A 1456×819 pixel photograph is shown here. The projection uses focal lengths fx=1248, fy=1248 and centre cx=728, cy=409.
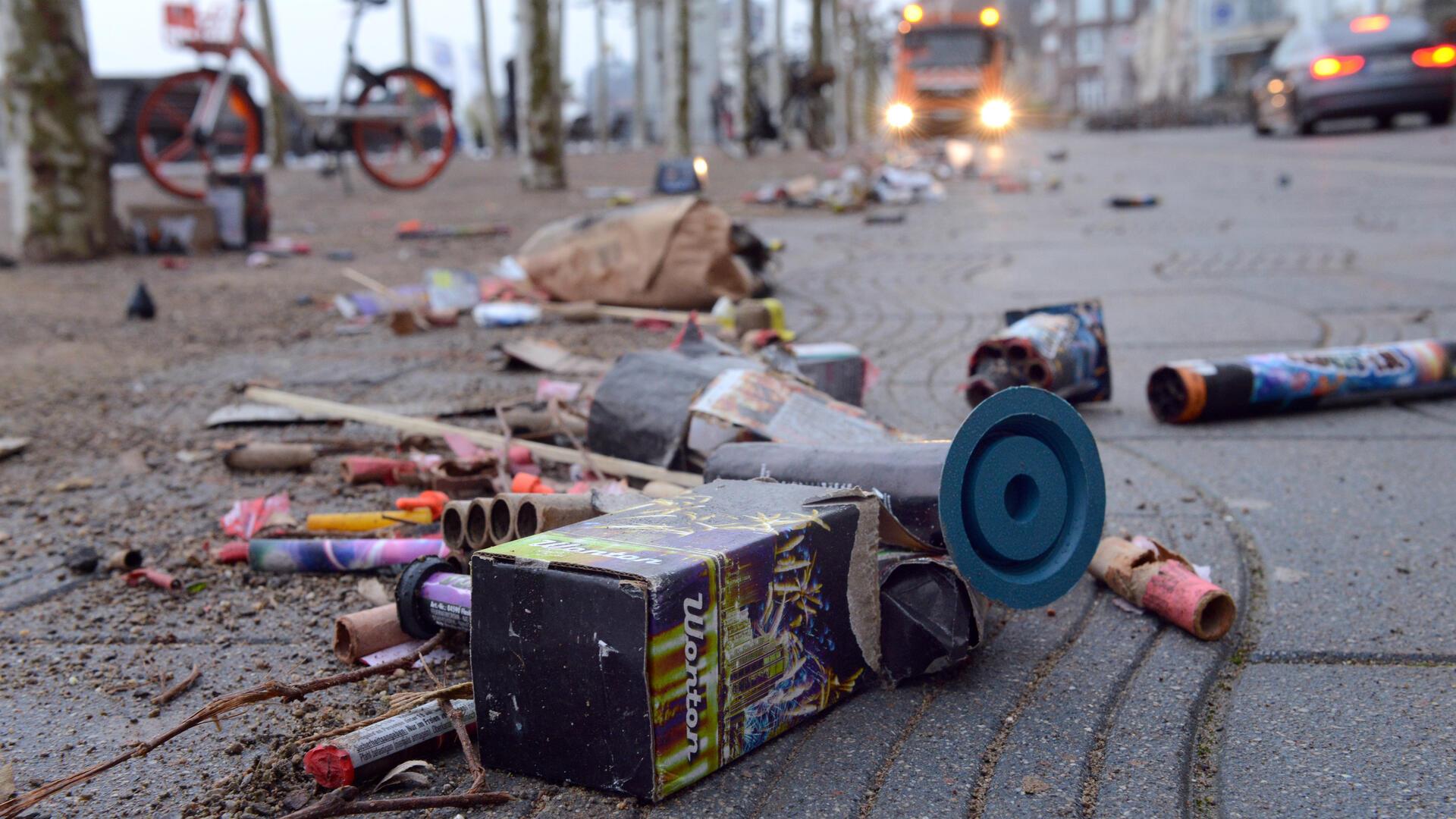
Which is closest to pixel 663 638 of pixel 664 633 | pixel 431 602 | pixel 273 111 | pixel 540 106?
pixel 664 633

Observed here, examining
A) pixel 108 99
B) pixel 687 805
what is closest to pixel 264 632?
pixel 687 805

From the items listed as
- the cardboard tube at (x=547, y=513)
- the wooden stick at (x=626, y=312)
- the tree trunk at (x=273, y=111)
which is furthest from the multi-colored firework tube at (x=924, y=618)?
the tree trunk at (x=273, y=111)

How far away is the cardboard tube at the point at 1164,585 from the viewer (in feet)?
6.14

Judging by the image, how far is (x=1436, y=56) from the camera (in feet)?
47.7

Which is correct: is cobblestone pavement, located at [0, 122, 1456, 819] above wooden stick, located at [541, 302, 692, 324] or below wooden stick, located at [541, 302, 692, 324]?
below

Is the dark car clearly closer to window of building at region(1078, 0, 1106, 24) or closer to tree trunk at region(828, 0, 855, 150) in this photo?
tree trunk at region(828, 0, 855, 150)

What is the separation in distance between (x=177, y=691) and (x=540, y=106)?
40.3 ft

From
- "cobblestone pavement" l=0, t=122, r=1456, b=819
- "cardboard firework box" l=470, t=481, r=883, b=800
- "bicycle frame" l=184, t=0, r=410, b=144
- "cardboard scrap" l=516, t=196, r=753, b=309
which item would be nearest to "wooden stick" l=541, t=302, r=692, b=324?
"cardboard scrap" l=516, t=196, r=753, b=309

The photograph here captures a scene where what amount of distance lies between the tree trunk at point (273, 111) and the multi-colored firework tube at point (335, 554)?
1770 centimetres

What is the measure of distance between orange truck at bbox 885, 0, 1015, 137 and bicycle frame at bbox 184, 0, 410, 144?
44.5 ft

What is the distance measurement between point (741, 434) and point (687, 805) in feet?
3.57

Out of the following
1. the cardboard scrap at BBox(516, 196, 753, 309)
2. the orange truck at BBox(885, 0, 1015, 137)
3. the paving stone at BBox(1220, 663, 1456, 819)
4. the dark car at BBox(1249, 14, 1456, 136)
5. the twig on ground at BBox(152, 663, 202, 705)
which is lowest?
the paving stone at BBox(1220, 663, 1456, 819)

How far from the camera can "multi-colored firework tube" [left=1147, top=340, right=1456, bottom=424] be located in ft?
10.3

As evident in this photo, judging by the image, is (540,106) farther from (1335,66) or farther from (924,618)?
(924,618)
